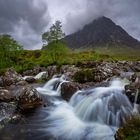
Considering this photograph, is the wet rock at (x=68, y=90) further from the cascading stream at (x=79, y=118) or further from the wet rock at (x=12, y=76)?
the wet rock at (x=12, y=76)

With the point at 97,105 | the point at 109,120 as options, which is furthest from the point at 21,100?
the point at 109,120

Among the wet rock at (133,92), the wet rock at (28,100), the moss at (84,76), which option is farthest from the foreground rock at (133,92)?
the moss at (84,76)

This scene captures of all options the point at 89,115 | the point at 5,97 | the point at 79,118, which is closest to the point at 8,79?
the point at 5,97

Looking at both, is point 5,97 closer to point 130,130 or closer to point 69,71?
point 130,130

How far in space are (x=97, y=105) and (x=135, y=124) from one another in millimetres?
10624

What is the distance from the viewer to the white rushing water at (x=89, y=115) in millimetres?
19672

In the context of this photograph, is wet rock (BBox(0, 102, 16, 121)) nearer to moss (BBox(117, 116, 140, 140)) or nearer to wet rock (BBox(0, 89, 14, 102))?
wet rock (BBox(0, 89, 14, 102))

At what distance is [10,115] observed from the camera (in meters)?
23.6

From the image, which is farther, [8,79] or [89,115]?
[8,79]

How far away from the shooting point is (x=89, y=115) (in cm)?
2328

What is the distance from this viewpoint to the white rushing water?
19672 mm

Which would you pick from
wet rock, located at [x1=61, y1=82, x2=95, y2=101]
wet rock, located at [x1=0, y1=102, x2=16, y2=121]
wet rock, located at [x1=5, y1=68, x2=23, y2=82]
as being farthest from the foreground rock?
wet rock, located at [x1=5, y1=68, x2=23, y2=82]

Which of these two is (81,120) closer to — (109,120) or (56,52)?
(109,120)

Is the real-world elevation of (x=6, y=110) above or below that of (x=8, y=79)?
below
